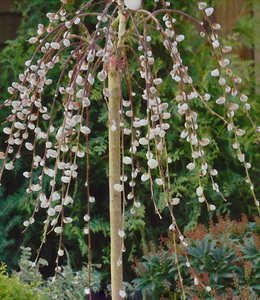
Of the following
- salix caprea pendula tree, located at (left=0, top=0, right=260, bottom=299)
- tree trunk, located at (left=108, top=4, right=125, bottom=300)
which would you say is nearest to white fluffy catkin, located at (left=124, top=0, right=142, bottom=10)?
salix caprea pendula tree, located at (left=0, top=0, right=260, bottom=299)

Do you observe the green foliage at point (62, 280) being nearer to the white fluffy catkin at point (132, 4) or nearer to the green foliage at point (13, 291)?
the green foliage at point (13, 291)

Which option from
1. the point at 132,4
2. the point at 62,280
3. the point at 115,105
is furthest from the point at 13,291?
the point at 132,4

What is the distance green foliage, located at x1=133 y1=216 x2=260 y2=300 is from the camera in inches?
81.1

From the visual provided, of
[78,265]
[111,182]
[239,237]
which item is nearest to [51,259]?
[78,265]

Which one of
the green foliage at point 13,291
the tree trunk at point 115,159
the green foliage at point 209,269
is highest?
the tree trunk at point 115,159

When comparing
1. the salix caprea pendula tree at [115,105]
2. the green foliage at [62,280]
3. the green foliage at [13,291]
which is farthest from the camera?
the green foliage at [62,280]

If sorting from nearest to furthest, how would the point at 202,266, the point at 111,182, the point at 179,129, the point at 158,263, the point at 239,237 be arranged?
the point at 111,182, the point at 202,266, the point at 158,263, the point at 239,237, the point at 179,129

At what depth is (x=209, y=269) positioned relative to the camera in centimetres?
215

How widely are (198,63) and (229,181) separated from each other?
0.60m

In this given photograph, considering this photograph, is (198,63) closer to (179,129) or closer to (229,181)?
(179,129)

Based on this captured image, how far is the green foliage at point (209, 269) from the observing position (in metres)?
2.06

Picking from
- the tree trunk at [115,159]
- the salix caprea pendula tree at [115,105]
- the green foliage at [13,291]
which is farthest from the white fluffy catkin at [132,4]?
the green foliage at [13,291]

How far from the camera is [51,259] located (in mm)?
3041

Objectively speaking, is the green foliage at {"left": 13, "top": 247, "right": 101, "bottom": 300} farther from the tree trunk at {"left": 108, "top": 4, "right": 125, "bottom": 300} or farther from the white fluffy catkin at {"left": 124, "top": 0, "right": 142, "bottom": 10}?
the white fluffy catkin at {"left": 124, "top": 0, "right": 142, "bottom": 10}
